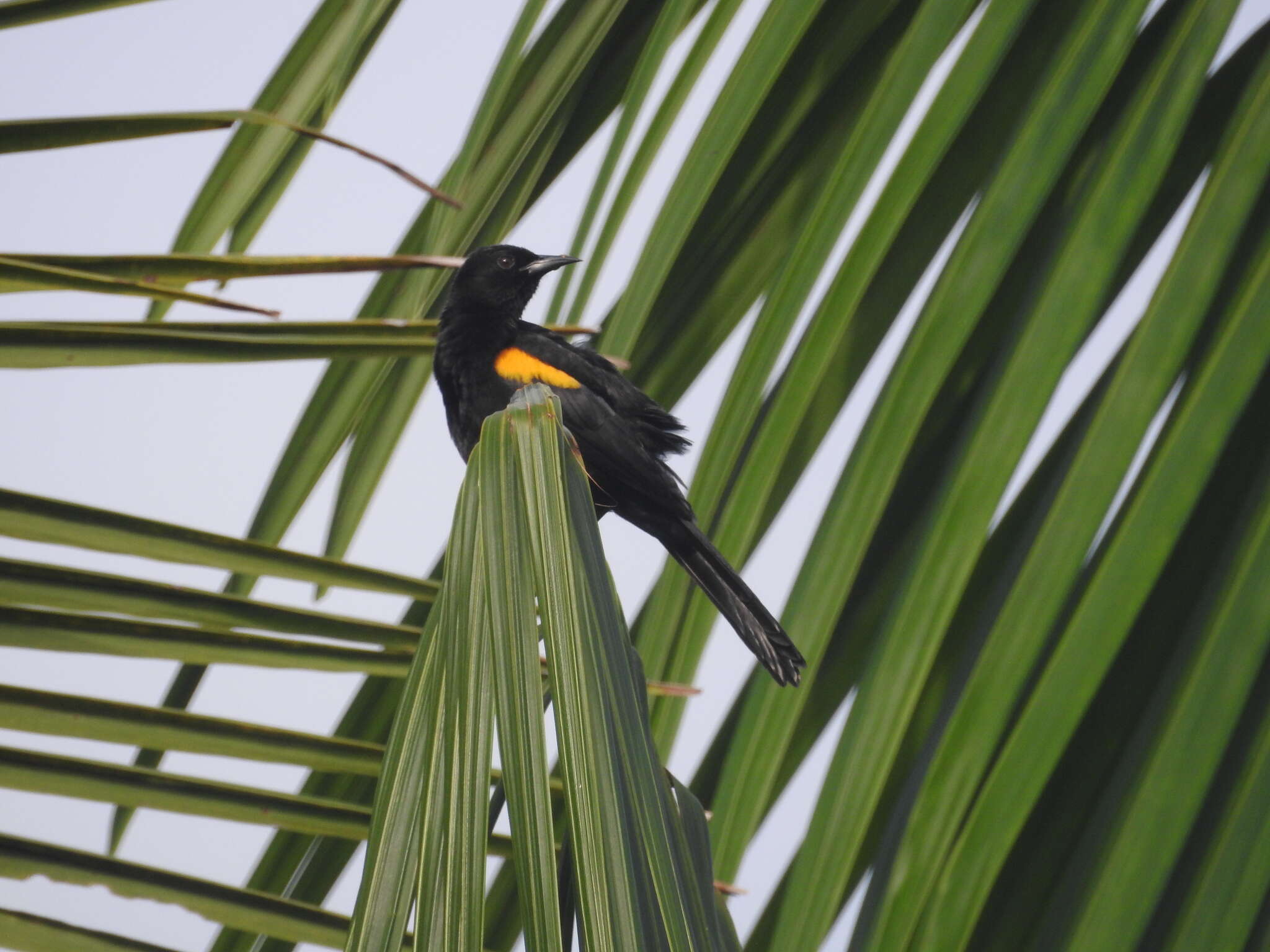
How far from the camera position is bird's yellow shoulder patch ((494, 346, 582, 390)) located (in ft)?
7.68

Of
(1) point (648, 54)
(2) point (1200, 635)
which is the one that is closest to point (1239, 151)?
(2) point (1200, 635)

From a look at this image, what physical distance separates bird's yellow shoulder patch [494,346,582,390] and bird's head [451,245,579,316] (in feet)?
0.84

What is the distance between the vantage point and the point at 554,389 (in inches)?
93.0

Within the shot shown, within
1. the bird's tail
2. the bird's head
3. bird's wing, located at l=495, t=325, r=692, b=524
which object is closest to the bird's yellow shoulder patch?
bird's wing, located at l=495, t=325, r=692, b=524

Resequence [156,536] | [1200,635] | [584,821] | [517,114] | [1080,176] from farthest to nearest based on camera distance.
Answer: [517,114] → [1080,176] → [156,536] → [1200,635] → [584,821]

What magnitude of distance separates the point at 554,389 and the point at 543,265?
1.76 feet

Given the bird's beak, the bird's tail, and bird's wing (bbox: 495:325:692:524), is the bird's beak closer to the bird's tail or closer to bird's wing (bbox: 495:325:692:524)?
bird's wing (bbox: 495:325:692:524)

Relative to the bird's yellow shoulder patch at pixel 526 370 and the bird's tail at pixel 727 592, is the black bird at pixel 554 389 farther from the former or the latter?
the bird's tail at pixel 727 592

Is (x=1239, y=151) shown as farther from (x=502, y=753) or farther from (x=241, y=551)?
(x=241, y=551)

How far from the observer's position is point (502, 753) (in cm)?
33

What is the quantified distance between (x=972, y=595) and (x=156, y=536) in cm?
57

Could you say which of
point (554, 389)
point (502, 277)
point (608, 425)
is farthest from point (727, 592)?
point (502, 277)

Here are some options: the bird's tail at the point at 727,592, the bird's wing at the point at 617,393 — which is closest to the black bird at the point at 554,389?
the bird's wing at the point at 617,393

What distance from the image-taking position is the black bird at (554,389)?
7.25 feet
